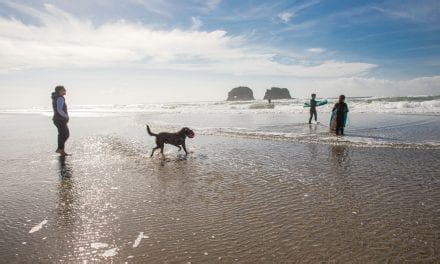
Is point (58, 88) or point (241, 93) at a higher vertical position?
point (241, 93)

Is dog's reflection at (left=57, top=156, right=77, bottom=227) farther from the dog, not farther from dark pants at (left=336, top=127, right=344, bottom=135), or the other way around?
dark pants at (left=336, top=127, right=344, bottom=135)

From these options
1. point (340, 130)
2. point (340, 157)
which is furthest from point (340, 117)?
point (340, 157)

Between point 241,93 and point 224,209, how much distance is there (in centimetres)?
13247

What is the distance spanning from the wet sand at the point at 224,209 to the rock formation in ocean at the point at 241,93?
127 metres

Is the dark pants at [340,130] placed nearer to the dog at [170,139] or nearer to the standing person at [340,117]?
the standing person at [340,117]

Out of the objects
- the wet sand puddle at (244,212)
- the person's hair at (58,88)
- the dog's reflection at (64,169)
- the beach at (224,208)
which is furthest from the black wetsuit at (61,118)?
the wet sand puddle at (244,212)

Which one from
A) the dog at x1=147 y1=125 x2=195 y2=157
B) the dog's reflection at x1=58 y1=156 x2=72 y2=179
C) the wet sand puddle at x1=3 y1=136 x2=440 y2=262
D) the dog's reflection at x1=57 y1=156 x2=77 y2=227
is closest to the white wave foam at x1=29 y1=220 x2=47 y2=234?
the wet sand puddle at x1=3 y1=136 x2=440 y2=262

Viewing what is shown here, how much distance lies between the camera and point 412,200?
496 cm

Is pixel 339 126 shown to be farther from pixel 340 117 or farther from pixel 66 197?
pixel 66 197

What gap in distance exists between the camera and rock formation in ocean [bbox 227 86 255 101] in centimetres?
13500

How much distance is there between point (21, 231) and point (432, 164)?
8.55 metres

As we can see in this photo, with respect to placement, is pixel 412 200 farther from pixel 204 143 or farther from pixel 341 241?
pixel 204 143

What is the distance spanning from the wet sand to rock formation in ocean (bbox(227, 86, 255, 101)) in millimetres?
127143

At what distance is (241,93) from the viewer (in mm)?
135625
